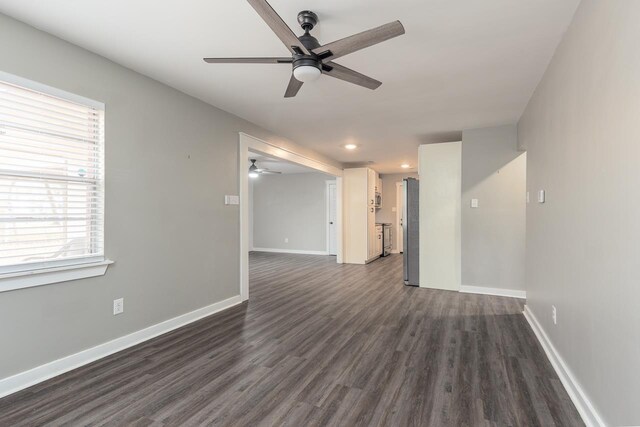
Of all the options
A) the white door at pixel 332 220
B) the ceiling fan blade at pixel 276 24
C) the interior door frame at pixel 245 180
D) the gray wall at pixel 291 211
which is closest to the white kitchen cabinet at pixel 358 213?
the white door at pixel 332 220

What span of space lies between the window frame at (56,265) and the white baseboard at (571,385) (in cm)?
334

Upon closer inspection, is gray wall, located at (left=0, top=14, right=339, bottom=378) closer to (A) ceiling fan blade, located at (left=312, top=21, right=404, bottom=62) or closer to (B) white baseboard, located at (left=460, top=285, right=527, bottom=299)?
(A) ceiling fan blade, located at (left=312, top=21, right=404, bottom=62)

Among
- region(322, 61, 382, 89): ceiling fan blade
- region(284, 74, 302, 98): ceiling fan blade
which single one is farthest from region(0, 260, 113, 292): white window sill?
region(322, 61, 382, 89): ceiling fan blade

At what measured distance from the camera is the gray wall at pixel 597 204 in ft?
4.24

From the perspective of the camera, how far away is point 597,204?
1.62m

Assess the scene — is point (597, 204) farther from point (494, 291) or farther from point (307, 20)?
point (494, 291)

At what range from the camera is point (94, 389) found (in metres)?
2.09

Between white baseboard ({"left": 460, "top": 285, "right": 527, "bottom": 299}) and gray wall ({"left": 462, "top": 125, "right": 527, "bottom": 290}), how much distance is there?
0.05 m

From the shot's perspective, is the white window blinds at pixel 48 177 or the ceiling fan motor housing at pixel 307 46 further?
the white window blinds at pixel 48 177

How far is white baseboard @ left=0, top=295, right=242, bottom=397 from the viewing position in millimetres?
2068

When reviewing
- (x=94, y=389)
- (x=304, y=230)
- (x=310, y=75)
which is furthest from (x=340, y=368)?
(x=304, y=230)

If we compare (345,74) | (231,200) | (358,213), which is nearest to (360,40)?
(345,74)

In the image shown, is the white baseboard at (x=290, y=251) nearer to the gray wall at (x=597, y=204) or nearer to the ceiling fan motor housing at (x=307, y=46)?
the gray wall at (x=597, y=204)

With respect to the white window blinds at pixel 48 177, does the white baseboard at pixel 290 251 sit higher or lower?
lower
